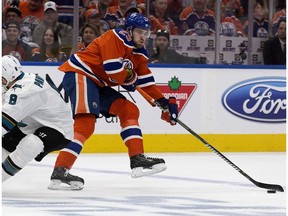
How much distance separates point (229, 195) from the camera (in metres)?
5.99

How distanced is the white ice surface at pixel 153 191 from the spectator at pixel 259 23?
148 cm

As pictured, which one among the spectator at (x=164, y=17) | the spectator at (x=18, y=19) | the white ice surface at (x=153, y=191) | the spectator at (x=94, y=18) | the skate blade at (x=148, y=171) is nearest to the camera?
the white ice surface at (x=153, y=191)

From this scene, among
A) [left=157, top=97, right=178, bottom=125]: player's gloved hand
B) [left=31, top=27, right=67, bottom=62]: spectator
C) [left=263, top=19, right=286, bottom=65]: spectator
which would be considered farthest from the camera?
[left=263, top=19, right=286, bottom=65]: spectator

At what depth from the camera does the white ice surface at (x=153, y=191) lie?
5215mm

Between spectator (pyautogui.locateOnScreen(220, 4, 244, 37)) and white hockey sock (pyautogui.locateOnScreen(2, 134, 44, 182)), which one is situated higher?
spectator (pyautogui.locateOnScreen(220, 4, 244, 37))

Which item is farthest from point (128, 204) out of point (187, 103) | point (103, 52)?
point (187, 103)

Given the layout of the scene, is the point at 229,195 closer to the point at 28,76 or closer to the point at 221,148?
the point at 28,76

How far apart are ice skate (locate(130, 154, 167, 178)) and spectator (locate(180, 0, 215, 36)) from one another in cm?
307

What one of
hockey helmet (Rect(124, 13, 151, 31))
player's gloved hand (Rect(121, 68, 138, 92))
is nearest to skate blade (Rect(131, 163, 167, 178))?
player's gloved hand (Rect(121, 68, 138, 92))

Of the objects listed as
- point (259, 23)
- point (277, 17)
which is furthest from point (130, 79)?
point (277, 17)

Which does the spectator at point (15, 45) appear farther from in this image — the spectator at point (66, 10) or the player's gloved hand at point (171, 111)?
the player's gloved hand at point (171, 111)

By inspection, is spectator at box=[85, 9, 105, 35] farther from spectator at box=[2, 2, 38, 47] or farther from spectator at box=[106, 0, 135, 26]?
spectator at box=[2, 2, 38, 47]

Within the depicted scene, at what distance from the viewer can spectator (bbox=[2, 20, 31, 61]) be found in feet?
29.3

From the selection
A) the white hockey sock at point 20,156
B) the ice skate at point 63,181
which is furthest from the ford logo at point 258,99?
the white hockey sock at point 20,156
